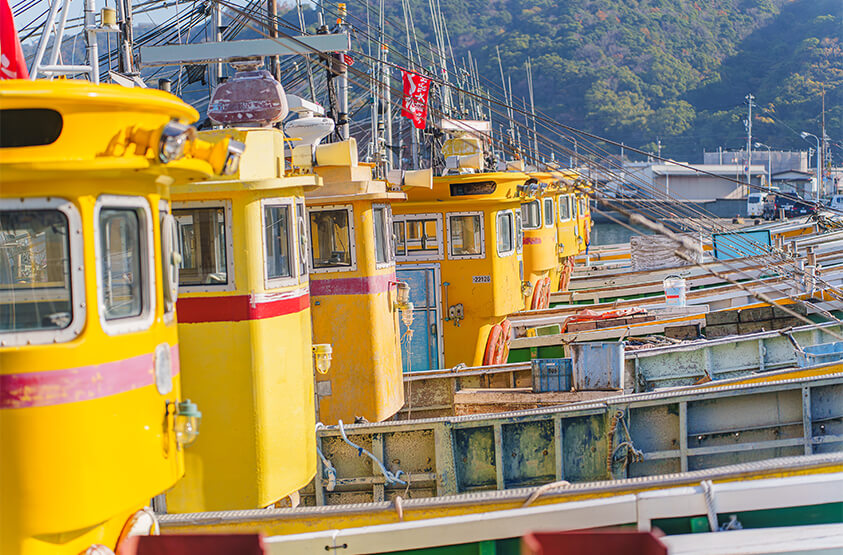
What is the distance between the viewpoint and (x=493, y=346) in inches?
581

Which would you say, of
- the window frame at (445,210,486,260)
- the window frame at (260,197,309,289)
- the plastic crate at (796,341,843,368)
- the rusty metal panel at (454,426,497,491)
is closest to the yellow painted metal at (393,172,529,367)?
the window frame at (445,210,486,260)

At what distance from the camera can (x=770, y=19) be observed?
122188 millimetres

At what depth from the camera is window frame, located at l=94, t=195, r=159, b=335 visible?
4.45 metres

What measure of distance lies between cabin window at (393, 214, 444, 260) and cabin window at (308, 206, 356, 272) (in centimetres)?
436

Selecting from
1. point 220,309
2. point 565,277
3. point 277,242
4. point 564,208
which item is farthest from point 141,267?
point 565,277

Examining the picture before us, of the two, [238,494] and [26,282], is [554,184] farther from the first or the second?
[26,282]

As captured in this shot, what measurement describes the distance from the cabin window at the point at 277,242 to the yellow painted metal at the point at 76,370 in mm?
2292

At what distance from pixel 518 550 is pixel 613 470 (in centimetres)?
315

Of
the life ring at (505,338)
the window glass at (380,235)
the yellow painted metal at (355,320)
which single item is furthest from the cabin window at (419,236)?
the yellow painted metal at (355,320)

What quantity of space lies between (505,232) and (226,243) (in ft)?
28.2

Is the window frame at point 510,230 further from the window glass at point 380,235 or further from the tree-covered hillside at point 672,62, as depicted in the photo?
the tree-covered hillside at point 672,62

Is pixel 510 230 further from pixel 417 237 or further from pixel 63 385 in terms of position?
pixel 63 385

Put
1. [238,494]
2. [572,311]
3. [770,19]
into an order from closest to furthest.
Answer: [238,494] < [572,311] < [770,19]

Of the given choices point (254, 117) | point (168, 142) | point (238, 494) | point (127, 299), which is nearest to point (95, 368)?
point (127, 299)
